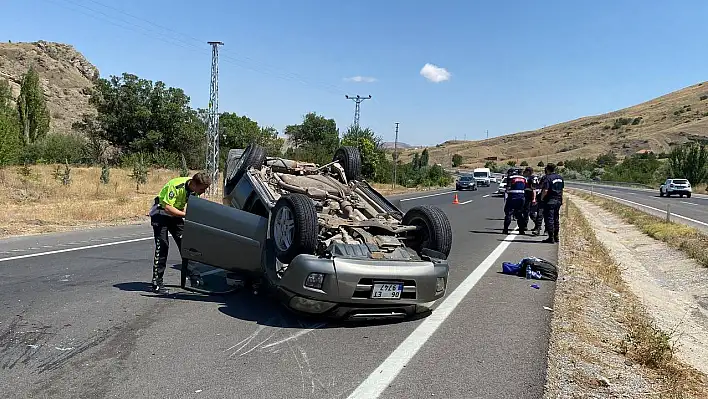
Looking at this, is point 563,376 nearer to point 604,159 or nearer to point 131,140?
point 131,140

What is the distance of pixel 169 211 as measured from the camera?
714 centimetres

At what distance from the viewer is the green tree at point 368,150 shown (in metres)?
51.8

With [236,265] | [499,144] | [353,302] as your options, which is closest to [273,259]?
[236,265]

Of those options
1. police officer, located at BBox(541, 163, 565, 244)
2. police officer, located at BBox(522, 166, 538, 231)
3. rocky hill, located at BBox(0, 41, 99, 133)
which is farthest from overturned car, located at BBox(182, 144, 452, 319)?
rocky hill, located at BBox(0, 41, 99, 133)

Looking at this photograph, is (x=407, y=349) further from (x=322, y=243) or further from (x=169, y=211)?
(x=169, y=211)

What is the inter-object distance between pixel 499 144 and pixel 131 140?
424 feet

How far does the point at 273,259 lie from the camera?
6.25 m

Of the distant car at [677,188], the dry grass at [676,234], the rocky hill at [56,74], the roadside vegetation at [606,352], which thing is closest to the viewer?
the roadside vegetation at [606,352]

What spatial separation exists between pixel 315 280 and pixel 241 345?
864 mm

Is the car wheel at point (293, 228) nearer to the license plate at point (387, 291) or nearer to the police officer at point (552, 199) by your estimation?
the license plate at point (387, 291)

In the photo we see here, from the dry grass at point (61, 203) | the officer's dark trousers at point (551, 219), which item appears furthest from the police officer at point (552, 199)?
the dry grass at point (61, 203)

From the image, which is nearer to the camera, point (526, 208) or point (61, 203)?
point (526, 208)

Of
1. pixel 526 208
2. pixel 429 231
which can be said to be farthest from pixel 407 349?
pixel 526 208

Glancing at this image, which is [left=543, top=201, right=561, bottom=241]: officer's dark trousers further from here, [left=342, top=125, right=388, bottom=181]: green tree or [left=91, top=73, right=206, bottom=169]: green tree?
[left=91, top=73, right=206, bottom=169]: green tree
